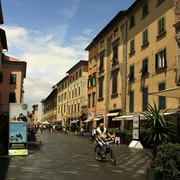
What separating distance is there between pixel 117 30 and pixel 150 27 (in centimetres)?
936

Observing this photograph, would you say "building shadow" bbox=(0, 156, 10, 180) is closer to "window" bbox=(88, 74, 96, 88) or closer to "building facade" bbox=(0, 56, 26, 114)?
"window" bbox=(88, 74, 96, 88)

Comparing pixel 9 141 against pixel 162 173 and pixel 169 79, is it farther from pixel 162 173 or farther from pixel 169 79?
pixel 169 79

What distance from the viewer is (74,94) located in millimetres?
64875

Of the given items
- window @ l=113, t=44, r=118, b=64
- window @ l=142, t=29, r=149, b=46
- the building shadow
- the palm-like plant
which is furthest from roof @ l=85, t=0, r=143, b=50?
the building shadow

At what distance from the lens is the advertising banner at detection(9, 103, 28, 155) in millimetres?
16141

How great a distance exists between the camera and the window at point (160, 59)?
Answer: 85.1 feet

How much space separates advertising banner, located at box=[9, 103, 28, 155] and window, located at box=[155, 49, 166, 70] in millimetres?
13612

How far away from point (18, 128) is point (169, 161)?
380 inches

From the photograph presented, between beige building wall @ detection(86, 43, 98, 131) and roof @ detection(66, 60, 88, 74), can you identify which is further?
roof @ detection(66, 60, 88, 74)

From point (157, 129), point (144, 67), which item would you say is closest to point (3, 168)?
point (157, 129)

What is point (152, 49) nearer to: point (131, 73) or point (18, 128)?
point (131, 73)

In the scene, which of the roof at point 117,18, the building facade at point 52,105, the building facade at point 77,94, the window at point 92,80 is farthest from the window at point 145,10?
the building facade at point 52,105

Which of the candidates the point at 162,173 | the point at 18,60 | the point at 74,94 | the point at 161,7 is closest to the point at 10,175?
the point at 162,173

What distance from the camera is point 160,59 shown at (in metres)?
26.7
